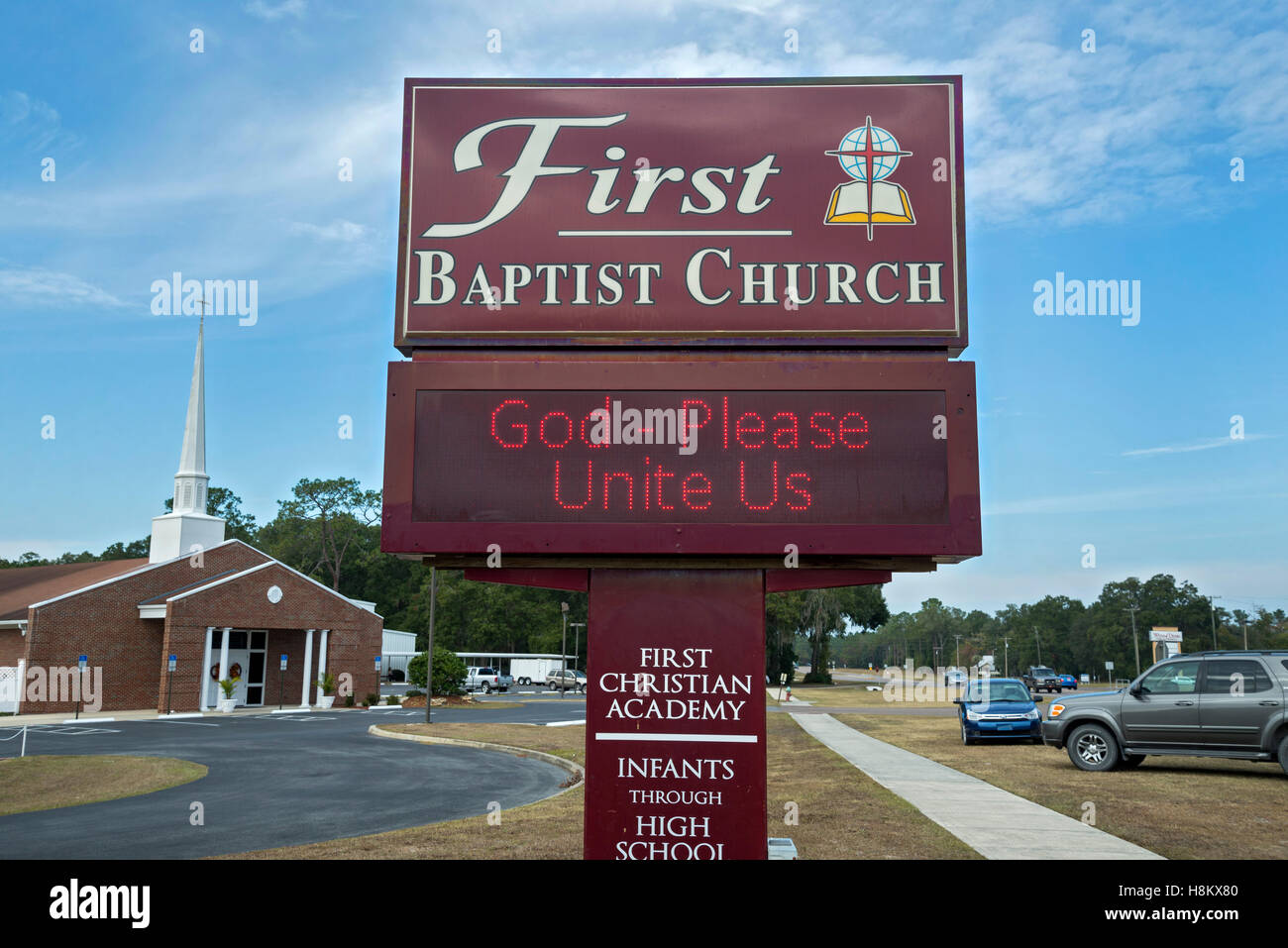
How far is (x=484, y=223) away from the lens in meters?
6.40

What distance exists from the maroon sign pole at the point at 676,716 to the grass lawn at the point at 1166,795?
5062 millimetres

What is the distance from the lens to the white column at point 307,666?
42.4 metres

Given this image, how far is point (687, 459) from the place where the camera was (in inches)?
226

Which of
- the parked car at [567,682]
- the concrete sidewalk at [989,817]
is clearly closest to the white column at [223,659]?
the parked car at [567,682]

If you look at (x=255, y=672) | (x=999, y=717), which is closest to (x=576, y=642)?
(x=255, y=672)

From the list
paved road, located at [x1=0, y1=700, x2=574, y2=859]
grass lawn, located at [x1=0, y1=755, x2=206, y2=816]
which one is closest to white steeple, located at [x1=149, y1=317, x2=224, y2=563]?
paved road, located at [x1=0, y1=700, x2=574, y2=859]

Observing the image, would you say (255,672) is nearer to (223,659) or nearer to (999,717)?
(223,659)

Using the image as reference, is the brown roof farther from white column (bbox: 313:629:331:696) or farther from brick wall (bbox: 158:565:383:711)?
white column (bbox: 313:629:331:696)

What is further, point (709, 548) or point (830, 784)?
point (830, 784)

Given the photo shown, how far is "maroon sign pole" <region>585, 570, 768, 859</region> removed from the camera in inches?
225

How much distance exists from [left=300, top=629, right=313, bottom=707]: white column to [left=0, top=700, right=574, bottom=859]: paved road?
15.8 metres

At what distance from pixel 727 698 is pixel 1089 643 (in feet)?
397

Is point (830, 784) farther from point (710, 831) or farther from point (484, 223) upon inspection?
point (484, 223)
